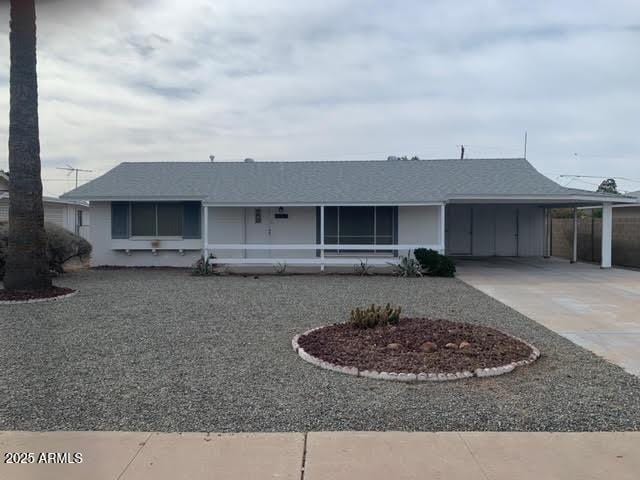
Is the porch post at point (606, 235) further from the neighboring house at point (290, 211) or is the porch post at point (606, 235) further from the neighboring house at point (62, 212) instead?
the neighboring house at point (62, 212)

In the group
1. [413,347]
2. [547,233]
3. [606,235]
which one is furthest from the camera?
[547,233]

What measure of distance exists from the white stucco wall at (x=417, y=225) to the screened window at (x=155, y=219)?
717 centimetres

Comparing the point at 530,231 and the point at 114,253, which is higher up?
the point at 530,231

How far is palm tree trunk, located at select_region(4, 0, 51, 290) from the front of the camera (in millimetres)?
13047

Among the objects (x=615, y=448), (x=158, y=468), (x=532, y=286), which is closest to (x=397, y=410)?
(x=615, y=448)

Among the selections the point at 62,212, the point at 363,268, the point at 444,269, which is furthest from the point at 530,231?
the point at 62,212

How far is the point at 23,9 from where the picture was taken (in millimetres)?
2785

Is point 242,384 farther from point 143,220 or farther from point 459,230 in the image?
point 459,230

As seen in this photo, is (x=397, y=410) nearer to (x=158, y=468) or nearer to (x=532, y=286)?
Result: (x=158, y=468)

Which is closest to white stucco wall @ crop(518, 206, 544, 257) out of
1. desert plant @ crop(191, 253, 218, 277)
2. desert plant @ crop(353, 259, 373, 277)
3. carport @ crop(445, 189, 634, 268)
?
carport @ crop(445, 189, 634, 268)

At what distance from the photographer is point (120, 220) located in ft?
67.7

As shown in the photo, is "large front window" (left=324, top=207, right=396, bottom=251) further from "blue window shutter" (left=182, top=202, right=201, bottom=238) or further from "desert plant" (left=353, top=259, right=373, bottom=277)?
"blue window shutter" (left=182, top=202, right=201, bottom=238)

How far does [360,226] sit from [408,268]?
3384 mm

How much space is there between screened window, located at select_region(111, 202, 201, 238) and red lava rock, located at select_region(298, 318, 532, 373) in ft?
42.3
